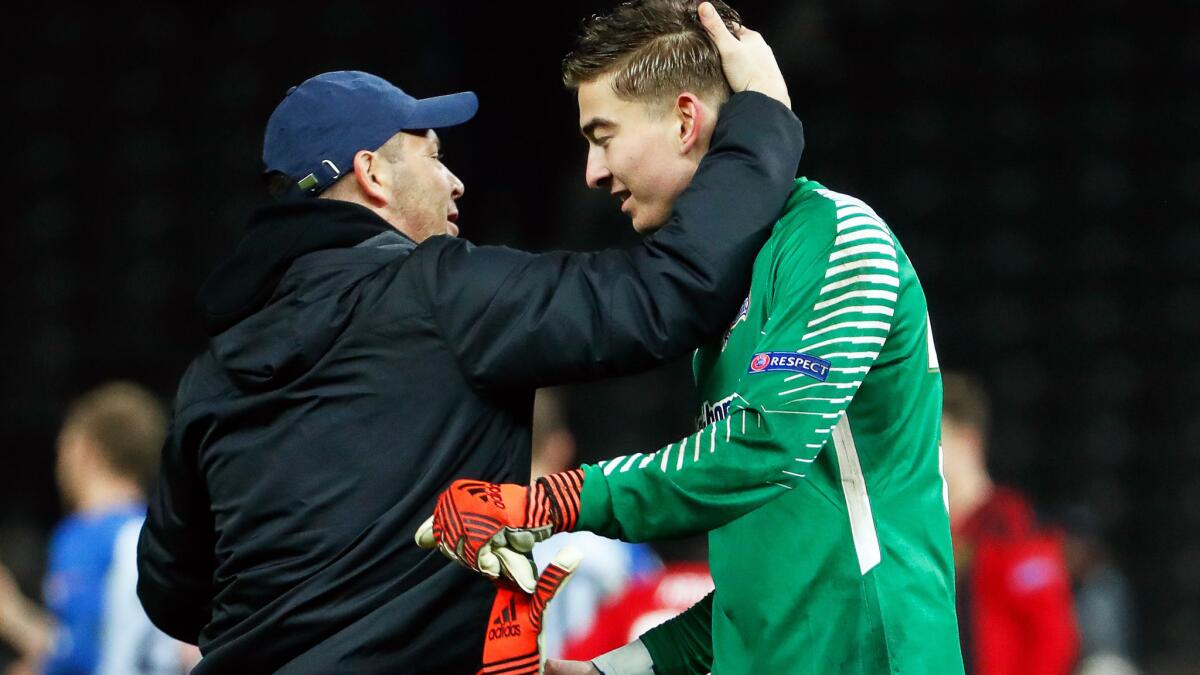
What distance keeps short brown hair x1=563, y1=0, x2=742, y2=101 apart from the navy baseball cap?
0.26 meters

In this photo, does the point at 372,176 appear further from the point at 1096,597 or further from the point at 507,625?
the point at 1096,597

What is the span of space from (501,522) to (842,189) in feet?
17.8

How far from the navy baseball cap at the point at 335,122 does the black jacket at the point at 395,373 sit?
0.39 feet

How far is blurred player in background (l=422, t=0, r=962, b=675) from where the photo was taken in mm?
1943

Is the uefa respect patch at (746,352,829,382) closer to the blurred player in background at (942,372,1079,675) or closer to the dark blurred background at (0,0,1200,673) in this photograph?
the blurred player in background at (942,372,1079,675)

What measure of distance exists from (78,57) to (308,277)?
5.83 m

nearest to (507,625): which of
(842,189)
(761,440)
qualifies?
(761,440)

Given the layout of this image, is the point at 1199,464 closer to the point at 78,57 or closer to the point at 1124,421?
the point at 1124,421

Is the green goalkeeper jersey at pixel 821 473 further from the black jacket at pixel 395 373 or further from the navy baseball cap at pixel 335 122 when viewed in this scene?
the navy baseball cap at pixel 335 122

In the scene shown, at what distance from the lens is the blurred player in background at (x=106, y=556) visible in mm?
4473

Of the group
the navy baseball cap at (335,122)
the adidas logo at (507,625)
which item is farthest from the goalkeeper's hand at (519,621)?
the navy baseball cap at (335,122)

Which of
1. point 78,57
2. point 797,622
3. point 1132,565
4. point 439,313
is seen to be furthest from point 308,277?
point 78,57

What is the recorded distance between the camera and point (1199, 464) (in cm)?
671

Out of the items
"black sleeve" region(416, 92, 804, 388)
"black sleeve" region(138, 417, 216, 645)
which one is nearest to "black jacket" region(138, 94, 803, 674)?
"black sleeve" region(416, 92, 804, 388)
